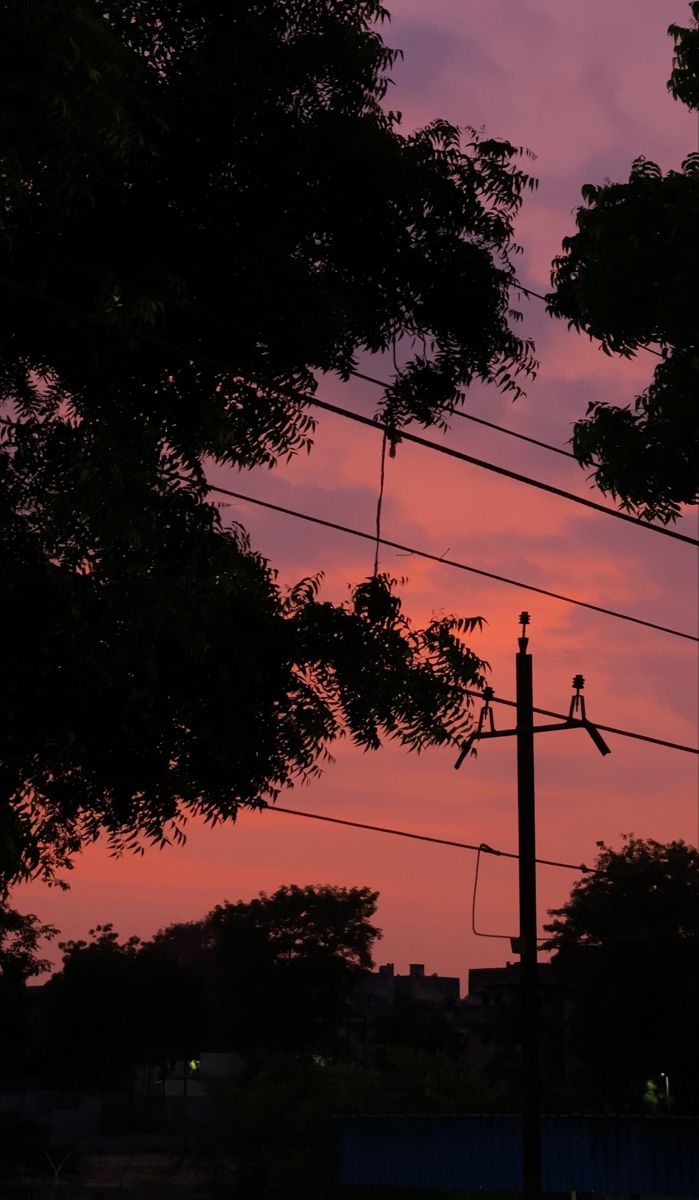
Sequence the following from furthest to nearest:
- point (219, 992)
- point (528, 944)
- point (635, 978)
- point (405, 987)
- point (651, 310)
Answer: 1. point (405, 987)
2. point (219, 992)
3. point (635, 978)
4. point (528, 944)
5. point (651, 310)

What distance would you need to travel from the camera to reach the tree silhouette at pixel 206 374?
51.7ft

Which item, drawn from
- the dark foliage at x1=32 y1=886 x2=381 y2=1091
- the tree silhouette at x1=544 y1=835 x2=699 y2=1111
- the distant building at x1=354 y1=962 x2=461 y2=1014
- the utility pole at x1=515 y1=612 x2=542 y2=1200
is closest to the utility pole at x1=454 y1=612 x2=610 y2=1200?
the utility pole at x1=515 y1=612 x2=542 y2=1200

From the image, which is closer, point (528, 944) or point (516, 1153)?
point (528, 944)

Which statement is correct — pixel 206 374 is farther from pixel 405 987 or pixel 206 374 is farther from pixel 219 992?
pixel 405 987

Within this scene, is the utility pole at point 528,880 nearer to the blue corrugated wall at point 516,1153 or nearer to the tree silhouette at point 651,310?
the blue corrugated wall at point 516,1153

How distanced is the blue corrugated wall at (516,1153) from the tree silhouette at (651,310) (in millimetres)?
17517

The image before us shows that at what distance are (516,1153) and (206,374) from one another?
19.4 m

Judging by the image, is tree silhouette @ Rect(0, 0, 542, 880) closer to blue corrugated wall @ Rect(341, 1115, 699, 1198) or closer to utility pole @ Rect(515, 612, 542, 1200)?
utility pole @ Rect(515, 612, 542, 1200)

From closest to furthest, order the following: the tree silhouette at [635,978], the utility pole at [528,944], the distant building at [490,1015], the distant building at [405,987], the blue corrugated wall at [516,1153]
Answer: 1. the utility pole at [528,944]
2. the blue corrugated wall at [516,1153]
3. the tree silhouette at [635,978]
4. the distant building at [490,1015]
5. the distant building at [405,987]

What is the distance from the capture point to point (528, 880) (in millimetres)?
24094

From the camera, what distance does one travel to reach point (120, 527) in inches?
599

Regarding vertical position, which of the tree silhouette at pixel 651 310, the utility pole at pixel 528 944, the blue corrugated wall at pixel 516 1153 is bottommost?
the blue corrugated wall at pixel 516 1153

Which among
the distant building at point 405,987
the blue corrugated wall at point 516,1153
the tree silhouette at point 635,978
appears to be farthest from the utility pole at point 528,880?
the distant building at point 405,987

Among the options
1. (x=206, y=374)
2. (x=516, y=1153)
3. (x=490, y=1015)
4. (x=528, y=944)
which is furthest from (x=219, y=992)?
(x=206, y=374)
